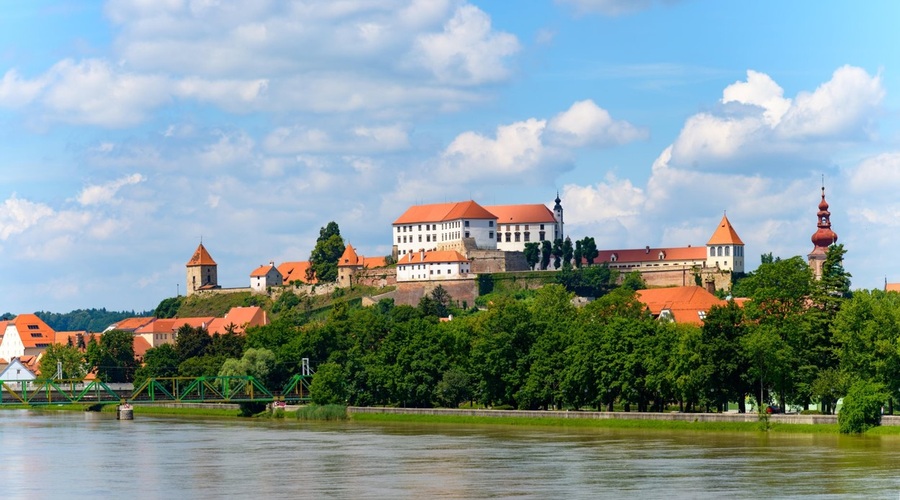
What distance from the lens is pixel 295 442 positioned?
73.1m

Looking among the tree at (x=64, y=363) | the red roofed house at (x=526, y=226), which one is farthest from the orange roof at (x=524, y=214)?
Result: the tree at (x=64, y=363)

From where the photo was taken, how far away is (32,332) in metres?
190

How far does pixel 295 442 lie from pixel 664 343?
18.0 metres

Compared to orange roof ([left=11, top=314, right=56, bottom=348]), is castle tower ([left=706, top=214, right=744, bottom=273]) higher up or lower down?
higher up

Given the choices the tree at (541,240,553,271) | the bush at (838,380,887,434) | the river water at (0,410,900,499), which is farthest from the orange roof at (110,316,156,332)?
the bush at (838,380,887,434)

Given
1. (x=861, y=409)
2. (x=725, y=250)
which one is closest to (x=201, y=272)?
(x=725, y=250)

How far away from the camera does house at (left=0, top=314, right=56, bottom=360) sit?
614 ft

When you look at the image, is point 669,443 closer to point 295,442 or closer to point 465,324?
point 295,442

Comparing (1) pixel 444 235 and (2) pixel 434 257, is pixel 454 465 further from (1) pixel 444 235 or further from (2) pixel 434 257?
(1) pixel 444 235

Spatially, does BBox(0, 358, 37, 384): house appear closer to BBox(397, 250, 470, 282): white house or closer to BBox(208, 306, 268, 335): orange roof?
BBox(208, 306, 268, 335): orange roof

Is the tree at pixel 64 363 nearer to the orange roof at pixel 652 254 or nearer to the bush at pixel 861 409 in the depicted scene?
the orange roof at pixel 652 254

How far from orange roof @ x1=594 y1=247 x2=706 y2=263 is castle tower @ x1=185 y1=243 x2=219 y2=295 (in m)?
52.9

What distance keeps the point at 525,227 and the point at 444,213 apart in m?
9.43

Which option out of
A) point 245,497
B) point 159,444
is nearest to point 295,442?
point 159,444
